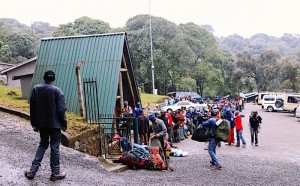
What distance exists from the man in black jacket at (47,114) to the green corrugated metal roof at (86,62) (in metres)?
6.46

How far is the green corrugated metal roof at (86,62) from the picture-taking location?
42.8 feet

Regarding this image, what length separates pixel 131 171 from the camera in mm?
8742

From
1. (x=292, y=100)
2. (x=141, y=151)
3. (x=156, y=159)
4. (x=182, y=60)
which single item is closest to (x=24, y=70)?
(x=141, y=151)

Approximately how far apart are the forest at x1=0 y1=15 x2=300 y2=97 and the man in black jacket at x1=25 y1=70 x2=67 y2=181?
41401mm

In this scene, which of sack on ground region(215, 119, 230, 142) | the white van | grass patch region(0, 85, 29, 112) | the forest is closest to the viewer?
sack on ground region(215, 119, 230, 142)

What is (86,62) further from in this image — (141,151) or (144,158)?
(144,158)

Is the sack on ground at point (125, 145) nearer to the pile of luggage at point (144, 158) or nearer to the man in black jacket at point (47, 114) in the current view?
the pile of luggage at point (144, 158)

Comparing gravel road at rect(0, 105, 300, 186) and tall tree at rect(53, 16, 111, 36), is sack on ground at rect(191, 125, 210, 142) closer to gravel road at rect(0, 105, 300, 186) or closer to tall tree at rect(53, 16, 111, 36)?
gravel road at rect(0, 105, 300, 186)

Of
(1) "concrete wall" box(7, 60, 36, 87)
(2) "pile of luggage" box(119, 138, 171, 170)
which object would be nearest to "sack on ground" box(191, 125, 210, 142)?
(2) "pile of luggage" box(119, 138, 171, 170)

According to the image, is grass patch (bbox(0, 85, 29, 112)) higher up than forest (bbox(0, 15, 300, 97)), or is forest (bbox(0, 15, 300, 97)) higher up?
forest (bbox(0, 15, 300, 97))

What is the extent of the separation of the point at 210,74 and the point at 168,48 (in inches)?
335

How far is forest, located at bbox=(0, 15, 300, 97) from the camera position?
159ft

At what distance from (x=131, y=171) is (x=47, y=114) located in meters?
3.48

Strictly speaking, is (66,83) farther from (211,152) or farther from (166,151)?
(211,152)
